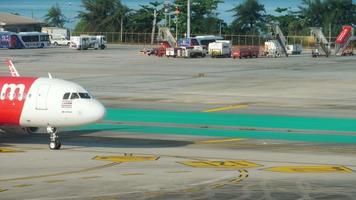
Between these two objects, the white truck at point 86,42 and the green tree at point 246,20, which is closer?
the white truck at point 86,42

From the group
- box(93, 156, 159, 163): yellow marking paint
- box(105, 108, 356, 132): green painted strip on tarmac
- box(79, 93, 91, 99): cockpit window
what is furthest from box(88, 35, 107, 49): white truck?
box(93, 156, 159, 163): yellow marking paint

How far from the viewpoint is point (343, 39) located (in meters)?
150

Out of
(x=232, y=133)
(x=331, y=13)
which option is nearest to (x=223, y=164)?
(x=232, y=133)

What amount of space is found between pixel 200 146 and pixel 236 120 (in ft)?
39.9

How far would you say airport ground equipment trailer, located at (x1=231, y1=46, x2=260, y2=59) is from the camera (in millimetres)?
137500

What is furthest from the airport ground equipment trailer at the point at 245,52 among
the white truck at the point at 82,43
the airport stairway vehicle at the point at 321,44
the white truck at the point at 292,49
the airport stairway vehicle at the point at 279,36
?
the white truck at the point at 82,43

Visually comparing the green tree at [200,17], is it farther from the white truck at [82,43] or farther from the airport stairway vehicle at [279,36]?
the airport stairway vehicle at [279,36]

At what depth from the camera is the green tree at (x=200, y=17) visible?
7717 inches

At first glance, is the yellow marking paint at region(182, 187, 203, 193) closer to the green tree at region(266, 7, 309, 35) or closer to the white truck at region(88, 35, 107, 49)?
the white truck at region(88, 35, 107, 49)

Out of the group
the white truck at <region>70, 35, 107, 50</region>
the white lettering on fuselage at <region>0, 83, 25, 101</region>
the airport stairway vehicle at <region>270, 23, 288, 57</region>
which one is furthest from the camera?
the white truck at <region>70, 35, 107, 50</region>

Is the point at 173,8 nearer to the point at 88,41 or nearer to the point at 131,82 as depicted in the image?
the point at 88,41

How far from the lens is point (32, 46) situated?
17938 centimetres

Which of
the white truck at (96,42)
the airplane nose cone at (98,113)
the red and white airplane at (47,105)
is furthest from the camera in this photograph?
the white truck at (96,42)

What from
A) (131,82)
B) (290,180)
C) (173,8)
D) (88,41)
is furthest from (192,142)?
(173,8)
